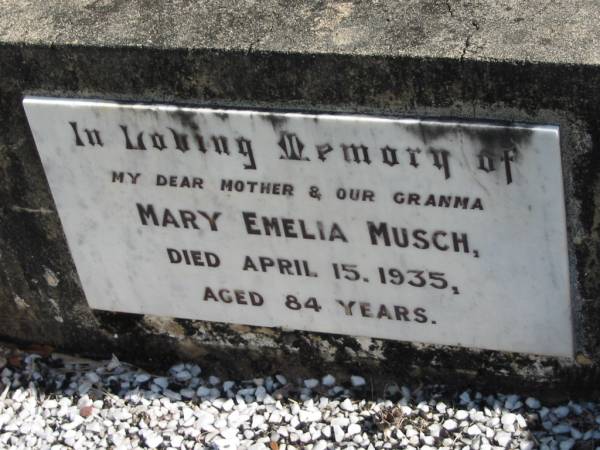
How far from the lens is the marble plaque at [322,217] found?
8.10 feet

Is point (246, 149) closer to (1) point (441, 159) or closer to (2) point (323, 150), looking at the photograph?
(2) point (323, 150)

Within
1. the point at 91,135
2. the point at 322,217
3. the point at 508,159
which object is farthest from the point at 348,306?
the point at 91,135

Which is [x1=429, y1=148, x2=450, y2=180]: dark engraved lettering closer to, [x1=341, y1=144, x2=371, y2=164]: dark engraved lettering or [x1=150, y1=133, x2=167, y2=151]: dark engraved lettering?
[x1=341, y1=144, x2=371, y2=164]: dark engraved lettering

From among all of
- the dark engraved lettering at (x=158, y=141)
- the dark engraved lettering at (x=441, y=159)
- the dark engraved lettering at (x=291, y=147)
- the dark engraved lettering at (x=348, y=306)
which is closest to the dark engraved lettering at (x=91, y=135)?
the dark engraved lettering at (x=158, y=141)

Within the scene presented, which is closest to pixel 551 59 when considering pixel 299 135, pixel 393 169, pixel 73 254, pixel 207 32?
pixel 393 169

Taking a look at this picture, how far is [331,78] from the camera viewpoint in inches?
97.4

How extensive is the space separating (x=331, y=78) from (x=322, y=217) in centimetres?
39

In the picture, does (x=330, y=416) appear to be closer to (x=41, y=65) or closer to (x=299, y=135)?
(x=299, y=135)

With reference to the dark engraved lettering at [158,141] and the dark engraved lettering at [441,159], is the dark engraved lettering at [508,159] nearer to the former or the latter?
the dark engraved lettering at [441,159]

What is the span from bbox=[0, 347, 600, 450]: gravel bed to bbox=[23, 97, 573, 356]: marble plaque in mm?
232

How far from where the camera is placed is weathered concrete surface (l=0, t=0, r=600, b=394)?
2.37 m

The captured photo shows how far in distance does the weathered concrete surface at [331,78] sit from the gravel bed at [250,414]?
8cm

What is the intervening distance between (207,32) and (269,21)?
0.16 m

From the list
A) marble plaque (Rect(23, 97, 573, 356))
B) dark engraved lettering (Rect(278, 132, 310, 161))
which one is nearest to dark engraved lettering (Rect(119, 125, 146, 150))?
marble plaque (Rect(23, 97, 573, 356))
